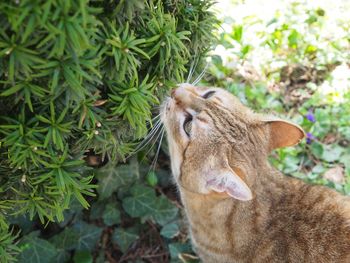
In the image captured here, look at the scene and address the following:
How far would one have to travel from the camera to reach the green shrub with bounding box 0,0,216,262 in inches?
61.9

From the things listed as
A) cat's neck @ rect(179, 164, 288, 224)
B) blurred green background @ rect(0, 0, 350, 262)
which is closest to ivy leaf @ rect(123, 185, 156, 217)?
blurred green background @ rect(0, 0, 350, 262)

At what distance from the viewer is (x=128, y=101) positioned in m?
2.11

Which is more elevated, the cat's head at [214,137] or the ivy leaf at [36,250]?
the cat's head at [214,137]

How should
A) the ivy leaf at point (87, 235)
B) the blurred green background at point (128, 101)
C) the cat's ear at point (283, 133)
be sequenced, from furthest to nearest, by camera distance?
the ivy leaf at point (87, 235), the cat's ear at point (283, 133), the blurred green background at point (128, 101)

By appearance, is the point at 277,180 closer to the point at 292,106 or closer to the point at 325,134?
the point at 325,134

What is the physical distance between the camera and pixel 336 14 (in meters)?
4.65

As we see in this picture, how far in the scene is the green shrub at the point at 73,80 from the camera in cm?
157

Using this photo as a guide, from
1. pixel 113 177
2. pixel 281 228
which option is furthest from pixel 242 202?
pixel 113 177

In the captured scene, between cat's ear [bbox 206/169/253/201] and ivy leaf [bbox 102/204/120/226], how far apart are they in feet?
3.40

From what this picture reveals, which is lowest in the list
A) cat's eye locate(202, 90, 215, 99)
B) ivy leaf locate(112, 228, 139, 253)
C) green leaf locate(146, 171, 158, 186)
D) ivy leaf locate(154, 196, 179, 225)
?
ivy leaf locate(112, 228, 139, 253)

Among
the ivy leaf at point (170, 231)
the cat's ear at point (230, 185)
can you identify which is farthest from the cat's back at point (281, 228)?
the ivy leaf at point (170, 231)

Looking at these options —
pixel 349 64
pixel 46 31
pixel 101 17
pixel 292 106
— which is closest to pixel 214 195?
pixel 101 17

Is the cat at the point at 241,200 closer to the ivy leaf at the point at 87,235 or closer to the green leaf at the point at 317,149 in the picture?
the ivy leaf at the point at 87,235

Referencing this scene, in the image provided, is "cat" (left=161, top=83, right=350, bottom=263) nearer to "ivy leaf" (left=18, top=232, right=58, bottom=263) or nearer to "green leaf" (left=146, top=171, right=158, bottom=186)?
"green leaf" (left=146, top=171, right=158, bottom=186)
